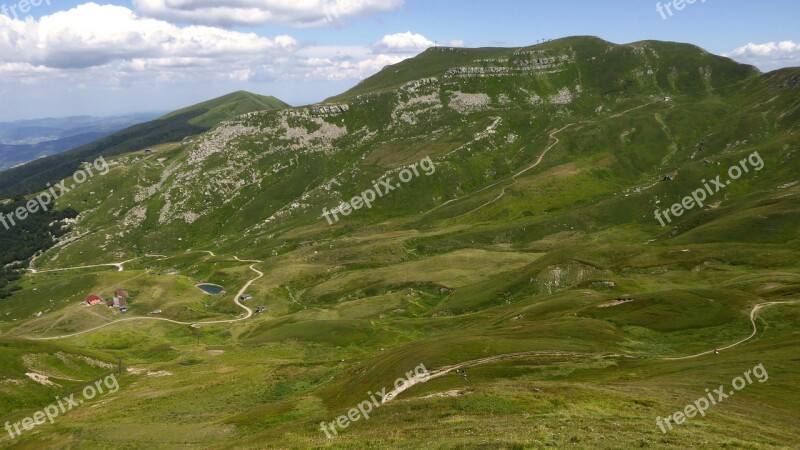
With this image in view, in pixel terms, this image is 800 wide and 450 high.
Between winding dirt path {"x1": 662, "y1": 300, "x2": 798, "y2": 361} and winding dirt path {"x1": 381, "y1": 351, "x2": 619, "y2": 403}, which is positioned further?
winding dirt path {"x1": 662, "y1": 300, "x2": 798, "y2": 361}

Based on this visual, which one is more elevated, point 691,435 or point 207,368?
point 691,435

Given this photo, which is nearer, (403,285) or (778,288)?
(778,288)

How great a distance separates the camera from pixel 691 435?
39875mm

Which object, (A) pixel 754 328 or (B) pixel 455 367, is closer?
(B) pixel 455 367

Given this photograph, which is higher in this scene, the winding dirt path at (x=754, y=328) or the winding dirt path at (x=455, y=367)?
the winding dirt path at (x=455, y=367)

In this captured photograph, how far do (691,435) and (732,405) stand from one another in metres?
18.2

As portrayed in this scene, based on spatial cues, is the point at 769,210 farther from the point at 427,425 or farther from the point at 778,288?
the point at 427,425

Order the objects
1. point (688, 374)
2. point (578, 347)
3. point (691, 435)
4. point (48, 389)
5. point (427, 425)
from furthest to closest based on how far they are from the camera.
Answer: point (48, 389), point (578, 347), point (688, 374), point (427, 425), point (691, 435)

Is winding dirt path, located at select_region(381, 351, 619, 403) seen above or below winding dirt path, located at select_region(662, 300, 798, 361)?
above

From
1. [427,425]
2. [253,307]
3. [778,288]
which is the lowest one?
[253,307]

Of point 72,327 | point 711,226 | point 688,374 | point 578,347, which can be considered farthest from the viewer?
point 711,226

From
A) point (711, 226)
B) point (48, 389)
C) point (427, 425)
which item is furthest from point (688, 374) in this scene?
point (711, 226)

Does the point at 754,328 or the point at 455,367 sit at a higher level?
the point at 455,367

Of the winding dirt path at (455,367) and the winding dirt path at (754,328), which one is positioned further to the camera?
the winding dirt path at (754,328)
